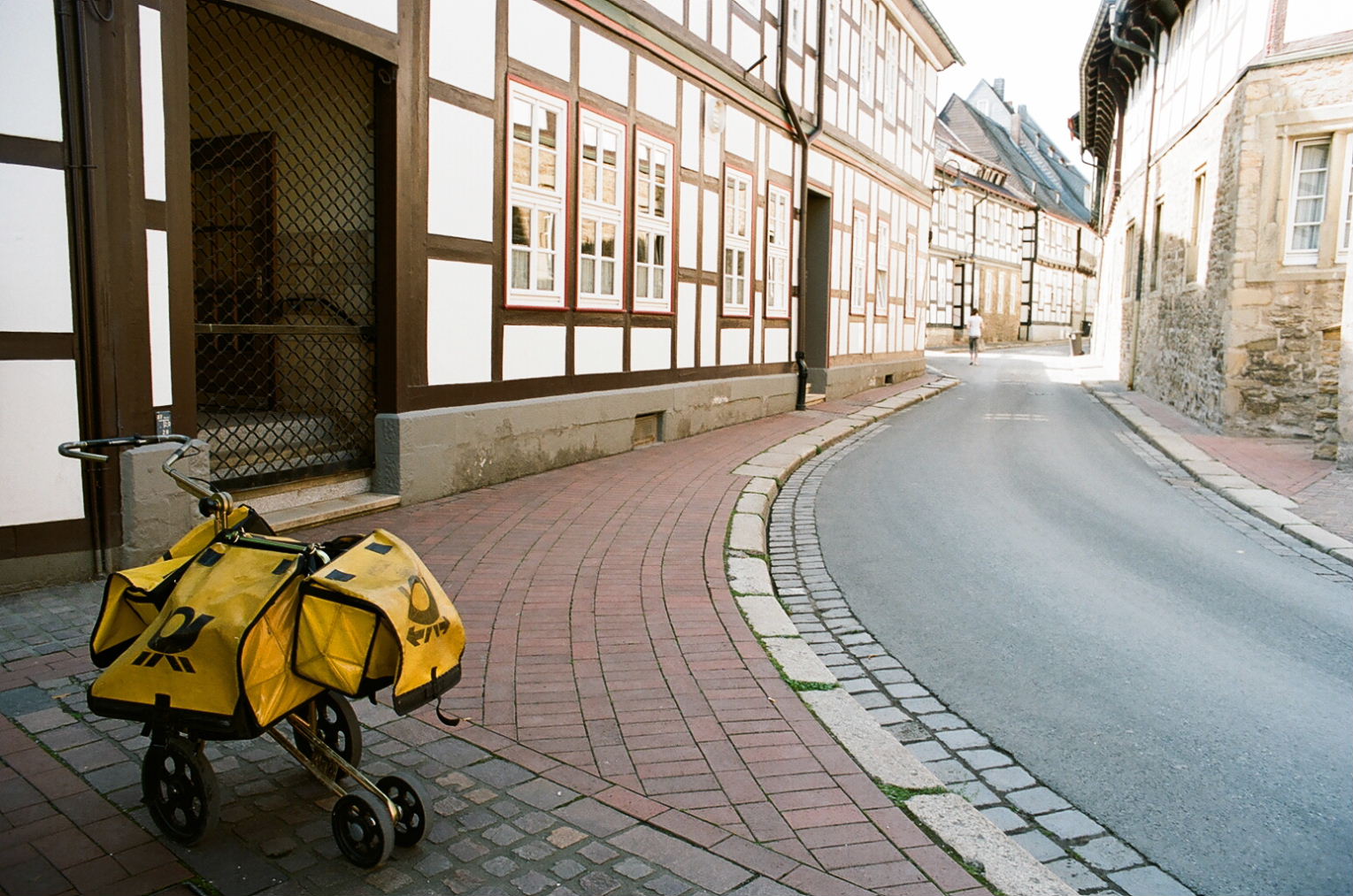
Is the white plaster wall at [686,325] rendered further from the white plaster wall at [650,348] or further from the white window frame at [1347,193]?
the white window frame at [1347,193]

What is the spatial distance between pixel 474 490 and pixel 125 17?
419cm

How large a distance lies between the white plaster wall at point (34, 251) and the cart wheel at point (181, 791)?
323 centimetres

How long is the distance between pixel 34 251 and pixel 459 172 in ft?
11.7

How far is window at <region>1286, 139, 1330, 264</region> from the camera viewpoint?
13.6 m

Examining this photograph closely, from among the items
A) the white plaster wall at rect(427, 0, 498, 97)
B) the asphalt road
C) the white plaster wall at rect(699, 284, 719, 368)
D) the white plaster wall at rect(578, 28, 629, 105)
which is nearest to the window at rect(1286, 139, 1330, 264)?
the asphalt road

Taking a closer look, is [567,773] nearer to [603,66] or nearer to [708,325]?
[603,66]

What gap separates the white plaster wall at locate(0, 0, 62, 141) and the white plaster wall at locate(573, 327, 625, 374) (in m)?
5.20

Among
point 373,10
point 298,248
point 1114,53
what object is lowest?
point 298,248

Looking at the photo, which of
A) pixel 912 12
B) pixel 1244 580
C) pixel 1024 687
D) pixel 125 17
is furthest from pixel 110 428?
pixel 912 12

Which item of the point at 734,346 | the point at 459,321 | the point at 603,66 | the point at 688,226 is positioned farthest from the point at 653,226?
the point at 459,321

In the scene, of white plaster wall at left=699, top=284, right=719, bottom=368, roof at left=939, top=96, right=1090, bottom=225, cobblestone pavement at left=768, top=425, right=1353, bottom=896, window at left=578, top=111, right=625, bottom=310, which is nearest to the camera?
cobblestone pavement at left=768, top=425, right=1353, bottom=896

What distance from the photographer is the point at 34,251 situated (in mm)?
5297

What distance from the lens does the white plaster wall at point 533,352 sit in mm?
9008

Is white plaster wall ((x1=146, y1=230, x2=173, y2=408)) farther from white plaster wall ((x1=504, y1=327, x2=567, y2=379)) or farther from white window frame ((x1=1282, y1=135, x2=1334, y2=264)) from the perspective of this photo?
white window frame ((x1=1282, y1=135, x2=1334, y2=264))
